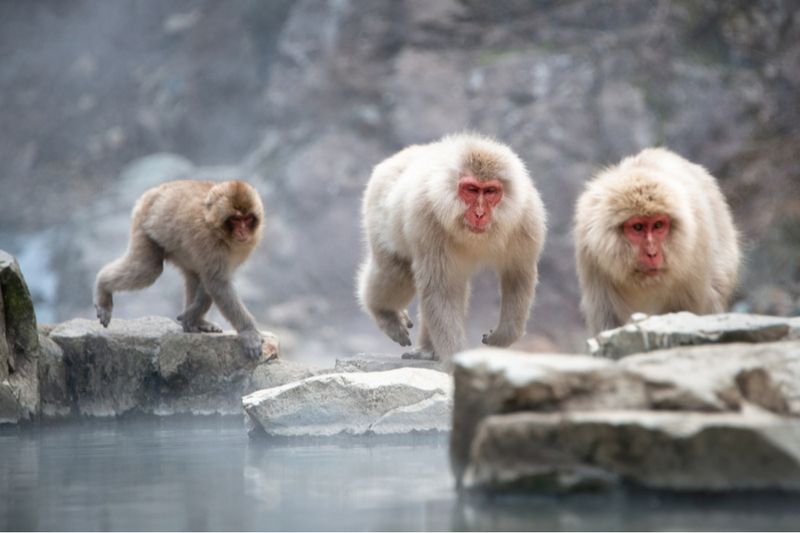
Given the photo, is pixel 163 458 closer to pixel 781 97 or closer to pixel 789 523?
pixel 789 523

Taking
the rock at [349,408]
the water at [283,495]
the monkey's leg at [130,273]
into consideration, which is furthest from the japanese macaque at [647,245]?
the monkey's leg at [130,273]

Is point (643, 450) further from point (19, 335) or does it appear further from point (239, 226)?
point (19, 335)

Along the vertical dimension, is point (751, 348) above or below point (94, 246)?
below

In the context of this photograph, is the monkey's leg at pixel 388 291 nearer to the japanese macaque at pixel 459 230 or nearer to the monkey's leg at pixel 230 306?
the japanese macaque at pixel 459 230

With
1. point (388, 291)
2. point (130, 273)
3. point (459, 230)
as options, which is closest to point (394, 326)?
point (388, 291)

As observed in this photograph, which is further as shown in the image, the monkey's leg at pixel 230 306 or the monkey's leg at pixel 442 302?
the monkey's leg at pixel 230 306

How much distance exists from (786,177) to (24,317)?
8.19 metres

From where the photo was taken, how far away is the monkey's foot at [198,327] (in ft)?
20.3

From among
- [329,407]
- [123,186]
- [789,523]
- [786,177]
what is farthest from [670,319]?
[123,186]

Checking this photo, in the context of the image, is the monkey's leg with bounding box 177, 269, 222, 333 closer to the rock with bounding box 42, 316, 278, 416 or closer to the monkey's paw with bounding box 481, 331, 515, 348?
the rock with bounding box 42, 316, 278, 416

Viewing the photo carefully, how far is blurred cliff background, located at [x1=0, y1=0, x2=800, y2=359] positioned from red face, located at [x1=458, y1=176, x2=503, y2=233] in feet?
18.9

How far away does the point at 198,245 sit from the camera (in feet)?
19.3

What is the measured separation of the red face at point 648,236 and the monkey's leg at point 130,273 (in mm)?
2975

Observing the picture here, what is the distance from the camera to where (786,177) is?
10.9 m
